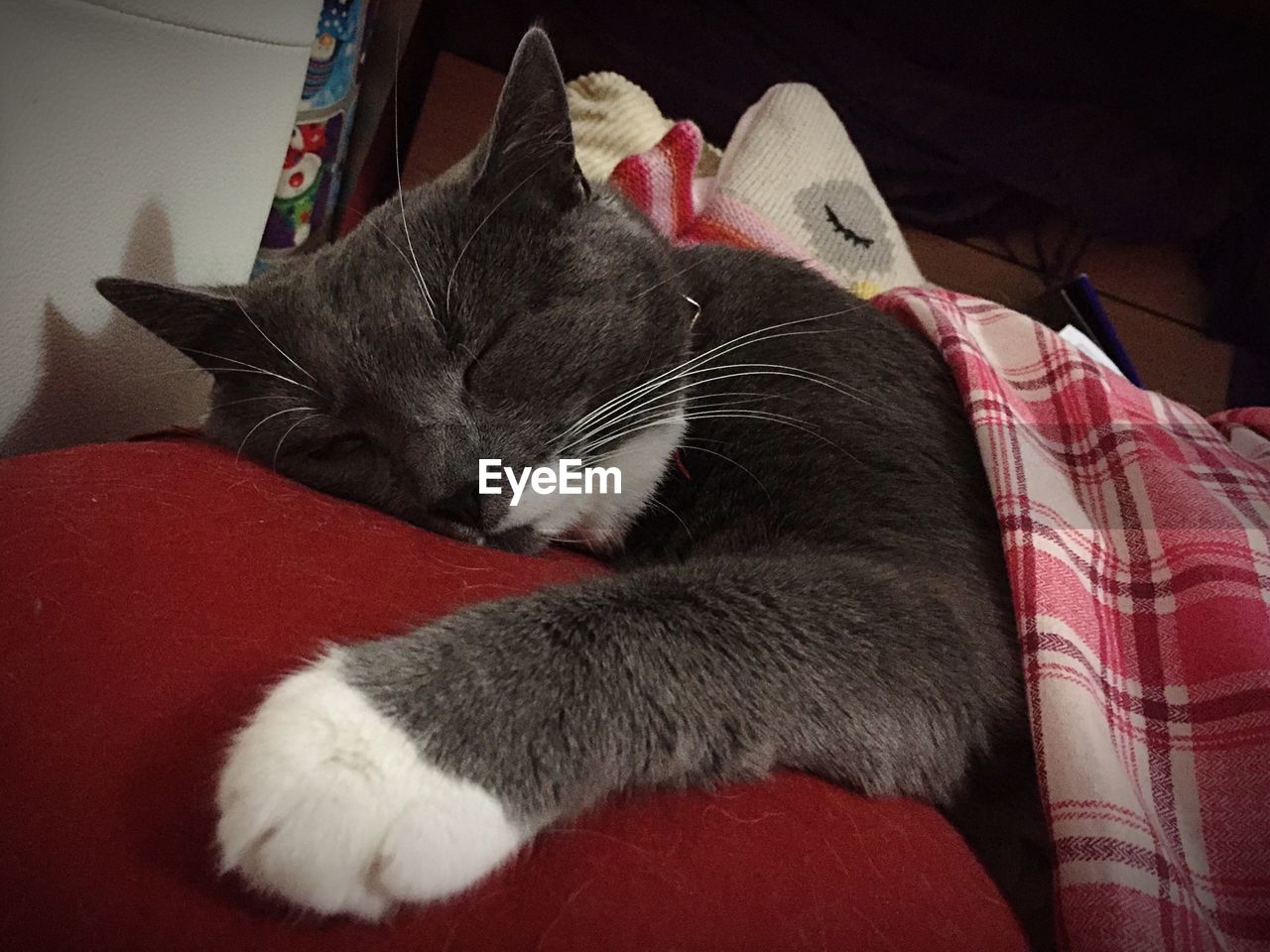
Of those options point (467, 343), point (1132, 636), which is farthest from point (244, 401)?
Result: point (1132, 636)

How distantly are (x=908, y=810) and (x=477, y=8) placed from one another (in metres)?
2.13

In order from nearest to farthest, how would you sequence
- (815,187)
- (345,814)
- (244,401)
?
(345,814) → (244,401) → (815,187)

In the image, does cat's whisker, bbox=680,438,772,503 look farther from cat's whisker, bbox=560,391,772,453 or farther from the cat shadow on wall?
the cat shadow on wall

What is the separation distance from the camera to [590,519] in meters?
0.93

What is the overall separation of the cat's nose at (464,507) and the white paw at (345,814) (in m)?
0.29

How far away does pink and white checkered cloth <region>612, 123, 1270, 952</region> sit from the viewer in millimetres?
642

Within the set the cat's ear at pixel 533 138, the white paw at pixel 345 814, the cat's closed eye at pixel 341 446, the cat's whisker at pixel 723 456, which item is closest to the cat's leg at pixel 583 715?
the white paw at pixel 345 814

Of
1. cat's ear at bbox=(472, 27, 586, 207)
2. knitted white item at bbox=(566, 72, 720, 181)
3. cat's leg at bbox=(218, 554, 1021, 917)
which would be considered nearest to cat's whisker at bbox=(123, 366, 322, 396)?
cat's ear at bbox=(472, 27, 586, 207)

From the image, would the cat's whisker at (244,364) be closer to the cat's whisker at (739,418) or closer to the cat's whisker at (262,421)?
the cat's whisker at (262,421)

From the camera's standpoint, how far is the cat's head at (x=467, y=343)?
32.5 inches

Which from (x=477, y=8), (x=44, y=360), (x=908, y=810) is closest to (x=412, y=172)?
(x=477, y=8)

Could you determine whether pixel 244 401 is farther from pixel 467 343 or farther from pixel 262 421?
pixel 467 343

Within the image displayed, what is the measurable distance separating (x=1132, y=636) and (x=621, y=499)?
0.55 m

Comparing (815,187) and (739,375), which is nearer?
(739,375)
